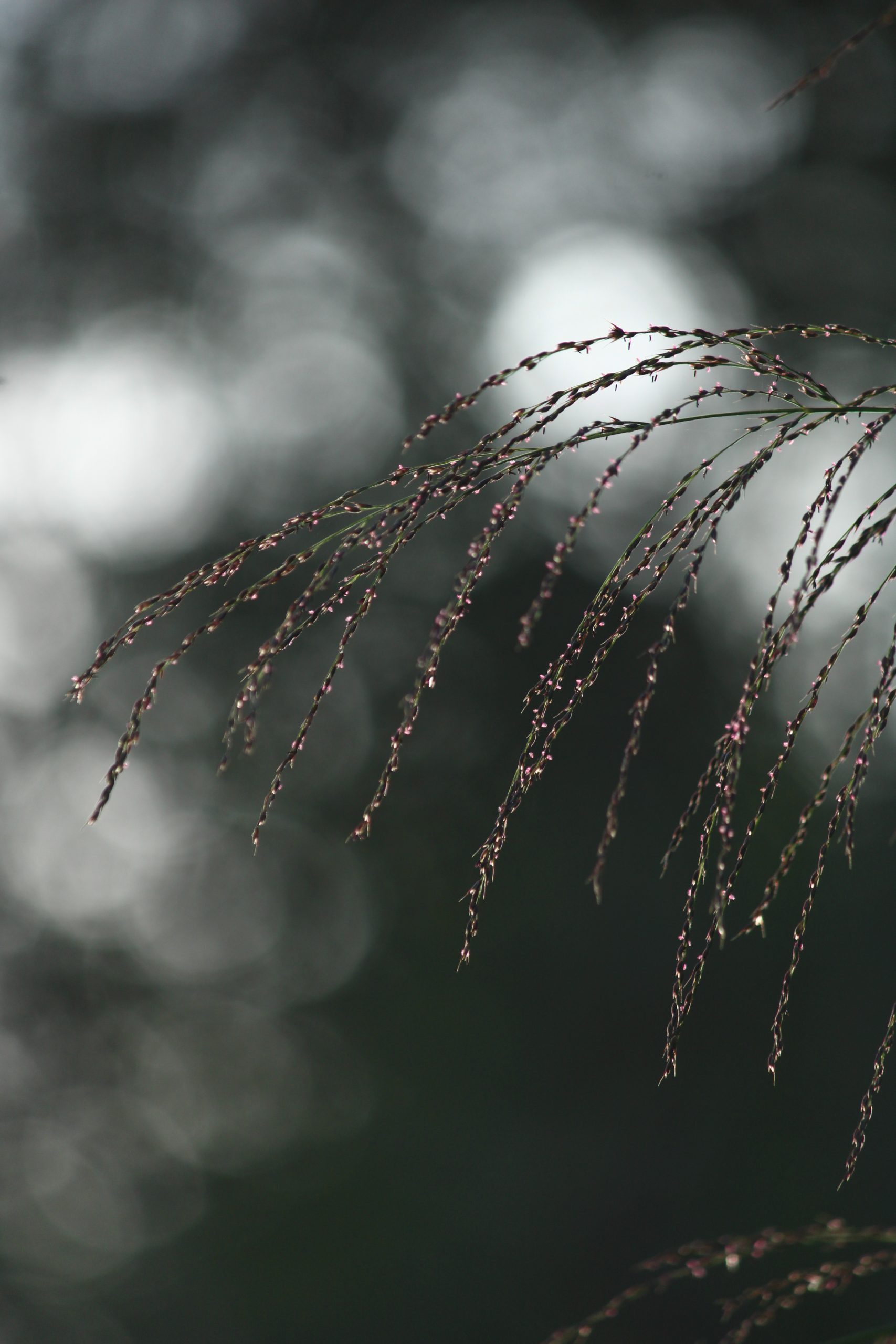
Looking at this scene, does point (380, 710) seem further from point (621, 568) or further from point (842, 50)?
point (842, 50)

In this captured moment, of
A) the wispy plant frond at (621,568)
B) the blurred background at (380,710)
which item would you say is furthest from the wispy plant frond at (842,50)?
the blurred background at (380,710)

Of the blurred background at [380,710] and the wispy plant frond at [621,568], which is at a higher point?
the blurred background at [380,710]

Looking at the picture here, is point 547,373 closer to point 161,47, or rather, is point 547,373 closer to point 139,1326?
point 161,47

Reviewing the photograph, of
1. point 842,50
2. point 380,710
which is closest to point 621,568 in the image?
point 842,50

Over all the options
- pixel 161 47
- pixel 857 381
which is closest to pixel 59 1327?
pixel 857 381

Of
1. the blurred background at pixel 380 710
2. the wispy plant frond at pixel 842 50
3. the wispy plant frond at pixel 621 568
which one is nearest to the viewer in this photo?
the wispy plant frond at pixel 842 50

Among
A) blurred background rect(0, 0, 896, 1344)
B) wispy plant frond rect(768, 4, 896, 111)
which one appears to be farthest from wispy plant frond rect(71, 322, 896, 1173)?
blurred background rect(0, 0, 896, 1344)

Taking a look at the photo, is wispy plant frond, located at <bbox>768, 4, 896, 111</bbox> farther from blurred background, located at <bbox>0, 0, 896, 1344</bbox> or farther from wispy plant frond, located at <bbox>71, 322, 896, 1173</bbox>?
blurred background, located at <bbox>0, 0, 896, 1344</bbox>

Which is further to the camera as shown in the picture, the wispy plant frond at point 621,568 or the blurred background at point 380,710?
the blurred background at point 380,710

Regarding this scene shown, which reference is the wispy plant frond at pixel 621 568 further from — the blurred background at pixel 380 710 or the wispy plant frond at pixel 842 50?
the blurred background at pixel 380 710
